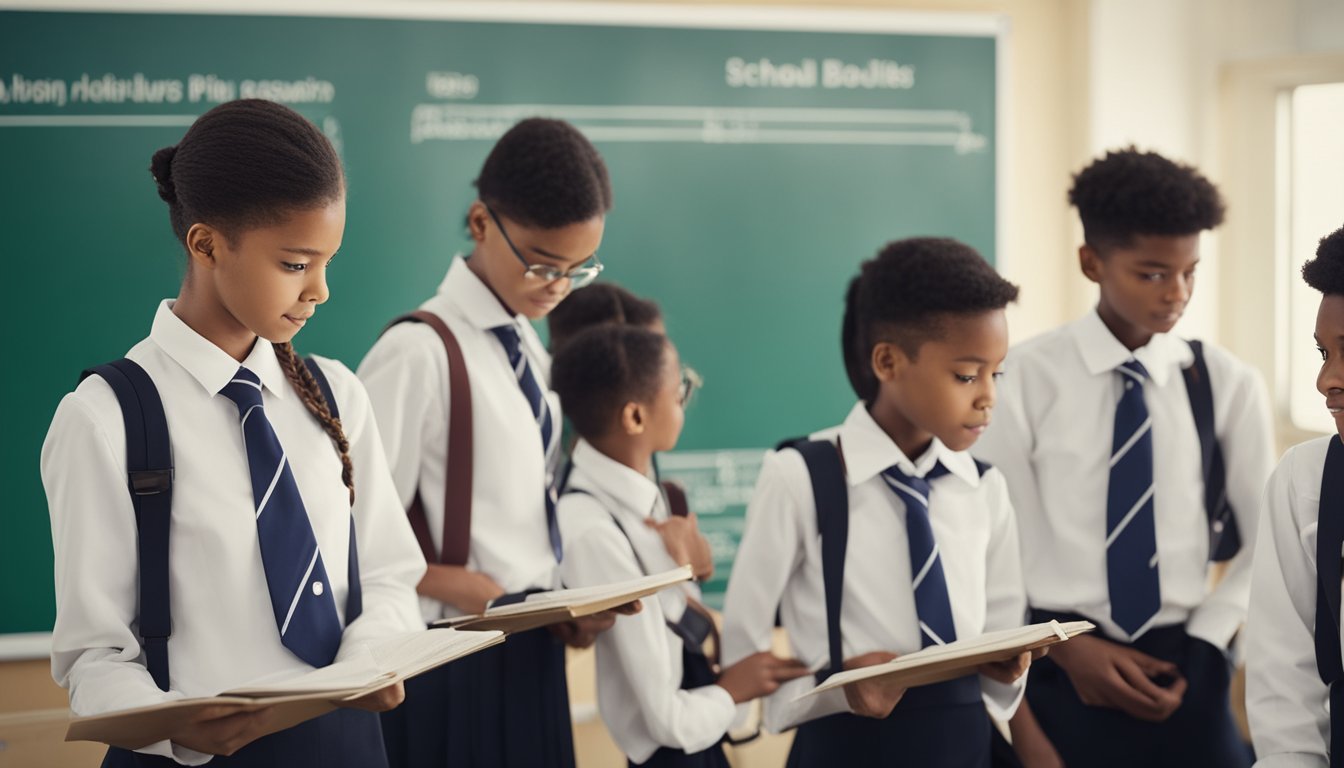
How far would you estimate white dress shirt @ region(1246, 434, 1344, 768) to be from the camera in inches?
64.0

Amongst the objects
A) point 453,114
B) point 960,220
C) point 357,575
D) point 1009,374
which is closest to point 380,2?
point 453,114

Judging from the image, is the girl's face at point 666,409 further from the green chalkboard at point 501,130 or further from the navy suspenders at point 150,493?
the green chalkboard at point 501,130

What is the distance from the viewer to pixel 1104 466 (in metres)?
2.23

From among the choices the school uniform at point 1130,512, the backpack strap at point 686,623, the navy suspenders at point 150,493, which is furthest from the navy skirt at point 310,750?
the school uniform at point 1130,512

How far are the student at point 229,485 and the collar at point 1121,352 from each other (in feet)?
4.65

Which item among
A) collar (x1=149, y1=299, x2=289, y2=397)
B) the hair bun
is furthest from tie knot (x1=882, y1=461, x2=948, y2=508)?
the hair bun

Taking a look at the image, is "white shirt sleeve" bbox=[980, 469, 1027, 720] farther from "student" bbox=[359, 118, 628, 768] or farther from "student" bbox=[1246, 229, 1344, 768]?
"student" bbox=[359, 118, 628, 768]

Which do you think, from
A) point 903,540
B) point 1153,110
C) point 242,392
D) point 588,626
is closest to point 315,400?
point 242,392

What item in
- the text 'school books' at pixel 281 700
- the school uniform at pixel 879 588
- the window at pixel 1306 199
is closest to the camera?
the text 'school books' at pixel 281 700

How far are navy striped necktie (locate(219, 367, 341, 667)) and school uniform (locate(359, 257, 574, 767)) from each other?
59 cm

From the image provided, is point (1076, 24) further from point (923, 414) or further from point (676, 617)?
point (676, 617)

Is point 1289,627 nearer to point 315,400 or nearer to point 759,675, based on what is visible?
point 759,675

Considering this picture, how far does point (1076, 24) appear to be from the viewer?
4043mm

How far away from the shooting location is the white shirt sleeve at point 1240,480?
2.19m
